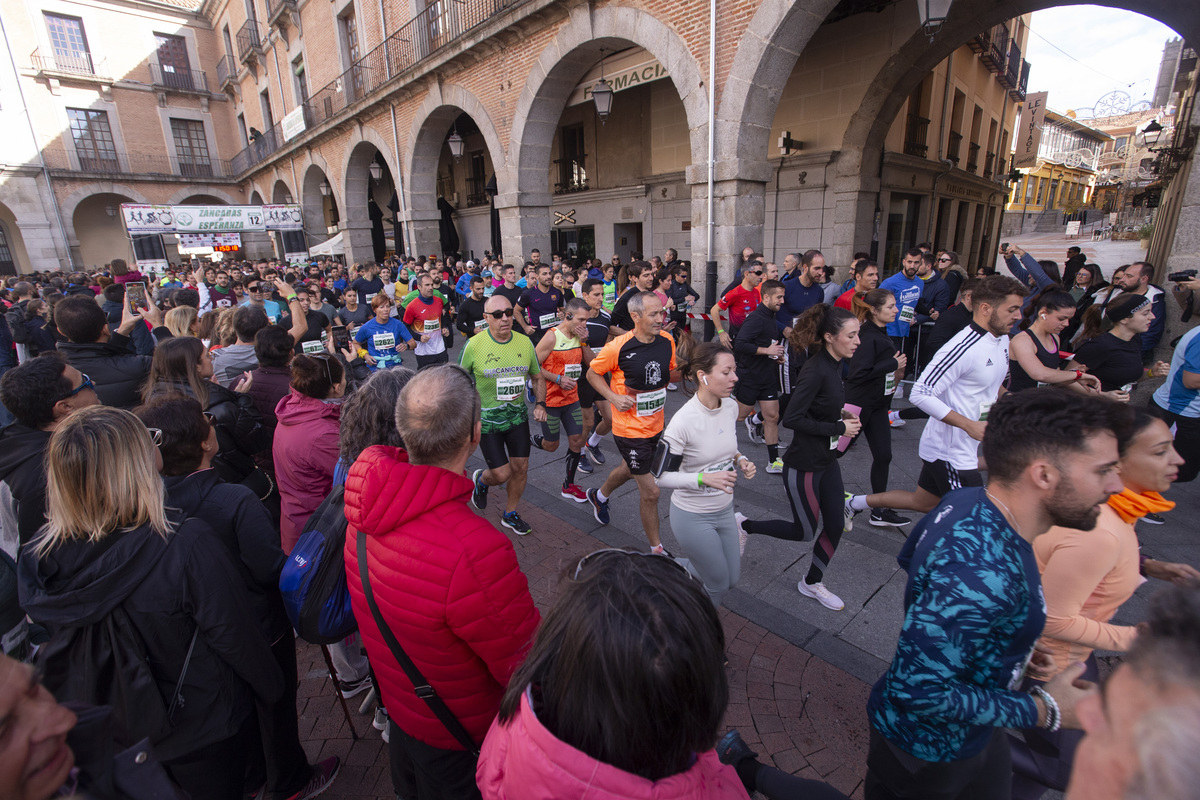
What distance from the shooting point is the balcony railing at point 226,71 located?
32.7 meters

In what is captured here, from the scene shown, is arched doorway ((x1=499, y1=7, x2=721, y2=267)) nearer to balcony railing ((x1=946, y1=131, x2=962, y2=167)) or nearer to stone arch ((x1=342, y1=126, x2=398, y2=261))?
stone arch ((x1=342, y1=126, x2=398, y2=261))

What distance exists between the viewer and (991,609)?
146 centimetres

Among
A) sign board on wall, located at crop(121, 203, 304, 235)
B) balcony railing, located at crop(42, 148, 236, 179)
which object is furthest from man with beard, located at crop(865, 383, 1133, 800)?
balcony railing, located at crop(42, 148, 236, 179)

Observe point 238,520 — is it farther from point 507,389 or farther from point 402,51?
point 402,51

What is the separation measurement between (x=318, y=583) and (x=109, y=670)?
0.60 metres

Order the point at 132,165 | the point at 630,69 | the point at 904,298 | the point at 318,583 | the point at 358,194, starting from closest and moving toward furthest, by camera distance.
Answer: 1. the point at 318,583
2. the point at 904,298
3. the point at 630,69
4. the point at 358,194
5. the point at 132,165

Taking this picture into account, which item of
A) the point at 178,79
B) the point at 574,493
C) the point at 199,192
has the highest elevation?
the point at 178,79

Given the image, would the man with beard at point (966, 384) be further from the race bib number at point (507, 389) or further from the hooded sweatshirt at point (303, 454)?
the hooded sweatshirt at point (303, 454)

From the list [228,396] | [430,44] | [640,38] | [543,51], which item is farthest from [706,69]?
[430,44]

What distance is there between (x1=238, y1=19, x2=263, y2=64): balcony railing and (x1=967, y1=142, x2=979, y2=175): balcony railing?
32.4 m

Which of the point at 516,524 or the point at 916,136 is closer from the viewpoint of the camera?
the point at 516,524

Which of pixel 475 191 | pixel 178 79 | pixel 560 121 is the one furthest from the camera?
pixel 178 79

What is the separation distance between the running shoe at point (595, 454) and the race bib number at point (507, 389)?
1836 mm

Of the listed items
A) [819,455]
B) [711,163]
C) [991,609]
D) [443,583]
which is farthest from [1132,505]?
[711,163]
